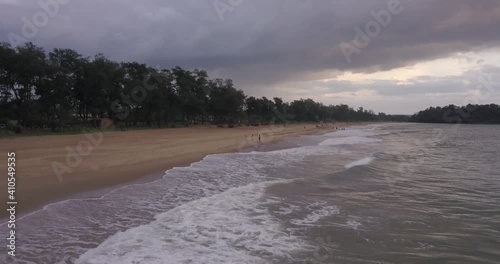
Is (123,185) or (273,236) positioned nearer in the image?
(273,236)

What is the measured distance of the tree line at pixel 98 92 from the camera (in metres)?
34.7

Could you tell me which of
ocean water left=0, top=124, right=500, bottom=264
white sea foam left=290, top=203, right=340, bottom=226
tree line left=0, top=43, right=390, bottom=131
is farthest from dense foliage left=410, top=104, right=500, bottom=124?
white sea foam left=290, top=203, right=340, bottom=226

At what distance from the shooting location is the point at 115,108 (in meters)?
49.5

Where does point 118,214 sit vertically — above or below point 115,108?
below

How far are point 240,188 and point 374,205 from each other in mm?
4319

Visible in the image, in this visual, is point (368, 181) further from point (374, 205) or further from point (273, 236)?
point (273, 236)

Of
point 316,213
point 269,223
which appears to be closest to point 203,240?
point 269,223

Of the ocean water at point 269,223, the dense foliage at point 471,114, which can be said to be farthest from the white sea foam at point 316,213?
the dense foliage at point 471,114

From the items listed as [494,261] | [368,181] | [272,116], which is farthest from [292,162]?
[272,116]

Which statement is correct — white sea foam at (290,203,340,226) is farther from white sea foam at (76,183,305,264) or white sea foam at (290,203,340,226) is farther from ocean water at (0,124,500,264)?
white sea foam at (76,183,305,264)

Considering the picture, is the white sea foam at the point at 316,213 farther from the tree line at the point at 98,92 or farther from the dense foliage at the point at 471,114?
the dense foliage at the point at 471,114

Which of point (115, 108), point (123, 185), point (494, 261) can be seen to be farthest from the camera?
point (115, 108)

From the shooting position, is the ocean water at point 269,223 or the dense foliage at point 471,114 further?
the dense foliage at point 471,114

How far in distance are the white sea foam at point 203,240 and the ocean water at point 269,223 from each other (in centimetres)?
2
